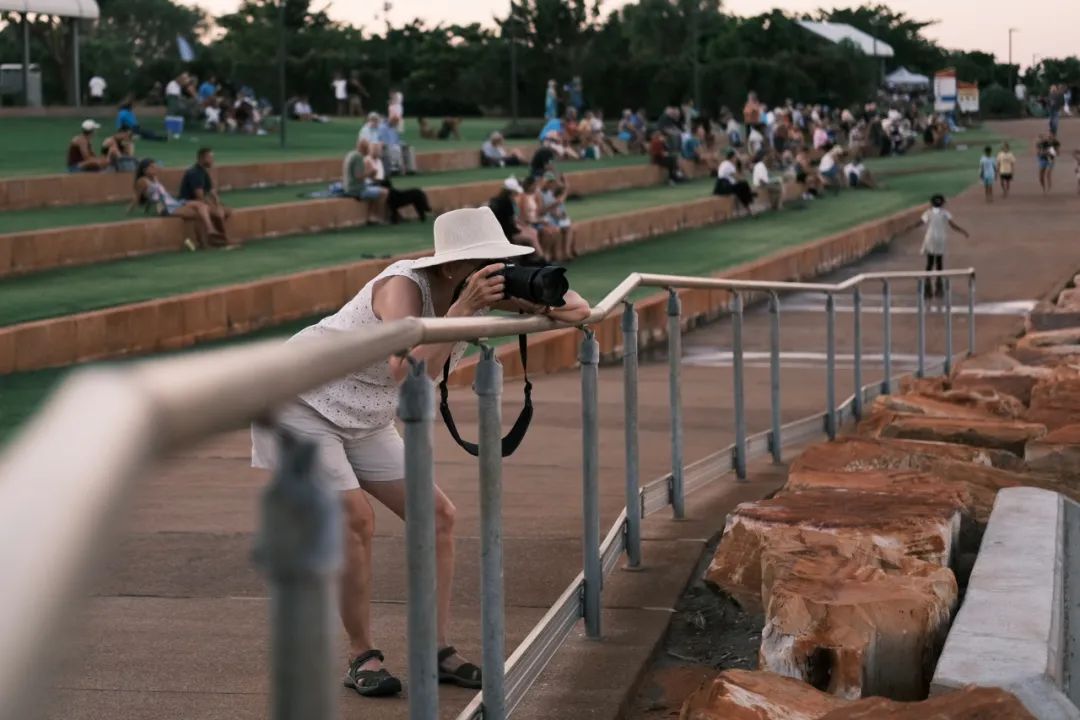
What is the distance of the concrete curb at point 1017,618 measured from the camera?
4.41 meters

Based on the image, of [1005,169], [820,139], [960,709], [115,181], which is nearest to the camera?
[960,709]

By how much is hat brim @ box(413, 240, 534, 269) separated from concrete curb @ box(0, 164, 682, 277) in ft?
50.5

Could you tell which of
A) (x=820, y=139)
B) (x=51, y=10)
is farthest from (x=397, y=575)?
(x=820, y=139)

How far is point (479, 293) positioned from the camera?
4332 mm

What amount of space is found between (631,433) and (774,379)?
121 inches

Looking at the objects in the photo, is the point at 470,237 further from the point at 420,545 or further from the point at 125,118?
the point at 125,118

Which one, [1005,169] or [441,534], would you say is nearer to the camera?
[441,534]

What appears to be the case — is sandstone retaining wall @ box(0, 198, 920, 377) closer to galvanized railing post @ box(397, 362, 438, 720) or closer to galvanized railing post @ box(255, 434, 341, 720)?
galvanized railing post @ box(397, 362, 438, 720)

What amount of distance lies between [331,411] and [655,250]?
2672 centimetres

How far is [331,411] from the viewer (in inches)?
154

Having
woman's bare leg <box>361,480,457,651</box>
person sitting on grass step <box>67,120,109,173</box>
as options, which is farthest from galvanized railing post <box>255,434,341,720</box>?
person sitting on grass step <box>67,120,109,173</box>

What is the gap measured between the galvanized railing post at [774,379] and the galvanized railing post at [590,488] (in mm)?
3647

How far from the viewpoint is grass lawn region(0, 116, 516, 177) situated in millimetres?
29969

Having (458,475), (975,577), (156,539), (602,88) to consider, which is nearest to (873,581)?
(975,577)
